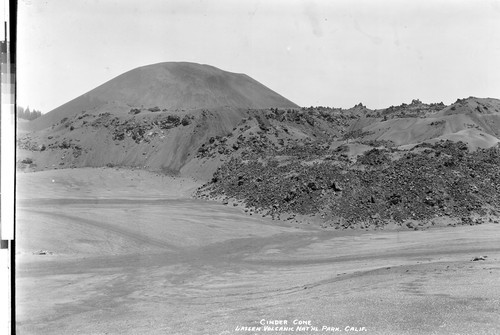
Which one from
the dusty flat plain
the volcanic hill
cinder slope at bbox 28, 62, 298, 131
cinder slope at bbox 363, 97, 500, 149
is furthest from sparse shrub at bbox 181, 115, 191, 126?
the dusty flat plain

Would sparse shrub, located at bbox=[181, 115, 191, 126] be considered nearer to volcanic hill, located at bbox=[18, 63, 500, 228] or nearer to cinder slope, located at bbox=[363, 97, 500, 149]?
volcanic hill, located at bbox=[18, 63, 500, 228]

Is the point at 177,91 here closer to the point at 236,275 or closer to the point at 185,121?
the point at 185,121

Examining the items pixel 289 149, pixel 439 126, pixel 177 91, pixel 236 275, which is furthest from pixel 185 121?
pixel 236 275

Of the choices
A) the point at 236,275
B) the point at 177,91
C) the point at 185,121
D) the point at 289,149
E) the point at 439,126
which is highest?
the point at 177,91

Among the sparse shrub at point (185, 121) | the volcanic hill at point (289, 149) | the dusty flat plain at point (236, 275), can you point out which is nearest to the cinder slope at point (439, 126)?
the volcanic hill at point (289, 149)

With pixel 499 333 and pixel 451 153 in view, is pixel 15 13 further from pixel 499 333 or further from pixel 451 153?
pixel 451 153

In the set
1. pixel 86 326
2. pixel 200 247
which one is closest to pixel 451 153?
pixel 200 247
